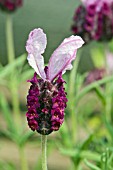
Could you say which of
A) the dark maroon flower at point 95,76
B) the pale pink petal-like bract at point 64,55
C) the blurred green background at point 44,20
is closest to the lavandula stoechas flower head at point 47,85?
the pale pink petal-like bract at point 64,55

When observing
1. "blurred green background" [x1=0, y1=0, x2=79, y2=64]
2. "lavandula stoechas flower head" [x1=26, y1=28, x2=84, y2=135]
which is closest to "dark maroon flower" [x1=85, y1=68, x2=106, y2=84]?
"lavandula stoechas flower head" [x1=26, y1=28, x2=84, y2=135]

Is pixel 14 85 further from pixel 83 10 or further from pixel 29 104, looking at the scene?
pixel 29 104

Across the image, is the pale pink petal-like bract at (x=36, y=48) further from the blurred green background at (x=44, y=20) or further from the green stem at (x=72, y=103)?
the blurred green background at (x=44, y=20)

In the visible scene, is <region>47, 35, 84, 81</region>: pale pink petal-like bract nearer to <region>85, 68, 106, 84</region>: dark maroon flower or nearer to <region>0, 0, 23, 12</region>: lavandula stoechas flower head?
<region>85, 68, 106, 84</region>: dark maroon flower

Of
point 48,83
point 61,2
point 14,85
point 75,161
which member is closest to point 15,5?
point 14,85

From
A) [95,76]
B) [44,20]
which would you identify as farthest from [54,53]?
[44,20]

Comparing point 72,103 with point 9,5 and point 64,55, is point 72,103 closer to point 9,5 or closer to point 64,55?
point 9,5
